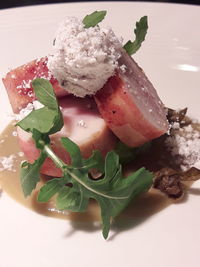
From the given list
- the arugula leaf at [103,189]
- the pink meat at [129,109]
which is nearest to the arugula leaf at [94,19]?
the pink meat at [129,109]

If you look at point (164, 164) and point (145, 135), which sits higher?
point (145, 135)

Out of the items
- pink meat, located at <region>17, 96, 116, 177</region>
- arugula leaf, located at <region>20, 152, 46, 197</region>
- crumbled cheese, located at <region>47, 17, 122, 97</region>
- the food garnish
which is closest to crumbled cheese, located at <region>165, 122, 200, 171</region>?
the food garnish

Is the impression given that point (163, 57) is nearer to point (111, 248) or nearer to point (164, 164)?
point (164, 164)

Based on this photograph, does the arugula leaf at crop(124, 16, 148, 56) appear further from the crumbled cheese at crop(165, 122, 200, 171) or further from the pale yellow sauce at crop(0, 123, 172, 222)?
the pale yellow sauce at crop(0, 123, 172, 222)

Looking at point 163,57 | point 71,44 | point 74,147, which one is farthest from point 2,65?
point 74,147

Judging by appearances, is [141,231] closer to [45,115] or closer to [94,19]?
[45,115]

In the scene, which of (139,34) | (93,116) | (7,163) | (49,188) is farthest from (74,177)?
(139,34)

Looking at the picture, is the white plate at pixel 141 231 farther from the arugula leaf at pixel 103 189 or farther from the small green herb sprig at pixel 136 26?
the small green herb sprig at pixel 136 26
